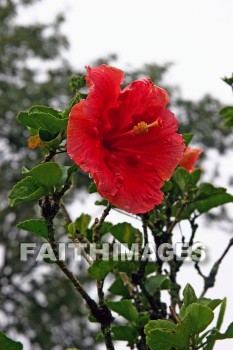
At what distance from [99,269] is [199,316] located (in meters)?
0.22

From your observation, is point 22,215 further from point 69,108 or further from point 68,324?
point 69,108

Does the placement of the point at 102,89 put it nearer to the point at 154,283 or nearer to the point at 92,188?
the point at 92,188

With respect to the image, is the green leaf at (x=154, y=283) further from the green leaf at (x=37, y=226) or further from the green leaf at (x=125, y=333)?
the green leaf at (x=37, y=226)

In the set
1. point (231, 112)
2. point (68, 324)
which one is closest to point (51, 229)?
point (231, 112)

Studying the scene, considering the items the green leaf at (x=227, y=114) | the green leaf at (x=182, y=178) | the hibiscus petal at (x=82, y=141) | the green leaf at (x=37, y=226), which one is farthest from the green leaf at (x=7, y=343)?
the green leaf at (x=227, y=114)


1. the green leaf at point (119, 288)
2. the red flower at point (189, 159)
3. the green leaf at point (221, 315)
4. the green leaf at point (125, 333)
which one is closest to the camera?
the green leaf at point (221, 315)

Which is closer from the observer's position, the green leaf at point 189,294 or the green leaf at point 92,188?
the green leaf at point 189,294

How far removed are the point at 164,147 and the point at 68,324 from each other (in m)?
9.14

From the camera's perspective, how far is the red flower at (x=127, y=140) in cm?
107

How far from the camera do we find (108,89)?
1.14 meters

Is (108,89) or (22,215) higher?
(22,215)

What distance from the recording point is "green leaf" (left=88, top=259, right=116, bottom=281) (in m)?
1.09

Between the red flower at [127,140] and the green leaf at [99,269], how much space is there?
113mm

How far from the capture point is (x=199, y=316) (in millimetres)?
965
